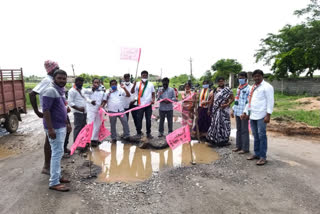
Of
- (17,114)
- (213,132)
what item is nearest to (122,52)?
(213,132)

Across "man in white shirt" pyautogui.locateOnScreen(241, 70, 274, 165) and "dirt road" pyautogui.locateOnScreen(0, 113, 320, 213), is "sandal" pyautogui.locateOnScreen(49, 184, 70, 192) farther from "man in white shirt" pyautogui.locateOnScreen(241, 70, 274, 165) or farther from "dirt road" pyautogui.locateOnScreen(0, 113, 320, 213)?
"man in white shirt" pyautogui.locateOnScreen(241, 70, 274, 165)

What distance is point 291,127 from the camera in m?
7.54

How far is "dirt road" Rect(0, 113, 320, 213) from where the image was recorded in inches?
114

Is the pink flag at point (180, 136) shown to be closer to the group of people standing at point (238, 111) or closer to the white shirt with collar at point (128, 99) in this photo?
the group of people standing at point (238, 111)

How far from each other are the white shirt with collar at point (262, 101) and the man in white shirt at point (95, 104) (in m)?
3.48

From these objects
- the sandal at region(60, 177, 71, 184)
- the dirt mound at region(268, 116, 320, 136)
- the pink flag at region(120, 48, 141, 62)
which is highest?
the pink flag at region(120, 48, 141, 62)

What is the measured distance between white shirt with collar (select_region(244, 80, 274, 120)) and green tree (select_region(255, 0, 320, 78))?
1539cm

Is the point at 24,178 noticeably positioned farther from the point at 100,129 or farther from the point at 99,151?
the point at 100,129

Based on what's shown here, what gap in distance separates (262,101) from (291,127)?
414cm

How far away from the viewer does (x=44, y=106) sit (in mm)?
3092

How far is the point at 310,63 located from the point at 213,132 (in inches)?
640

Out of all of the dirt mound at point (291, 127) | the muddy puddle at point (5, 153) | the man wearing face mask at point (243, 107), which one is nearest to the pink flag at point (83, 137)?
the muddy puddle at point (5, 153)

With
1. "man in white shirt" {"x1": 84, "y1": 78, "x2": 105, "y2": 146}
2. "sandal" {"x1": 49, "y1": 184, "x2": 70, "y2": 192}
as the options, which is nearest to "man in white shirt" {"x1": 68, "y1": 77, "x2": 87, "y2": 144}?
"man in white shirt" {"x1": 84, "y1": 78, "x2": 105, "y2": 146}

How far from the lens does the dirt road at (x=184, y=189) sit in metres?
2.89
